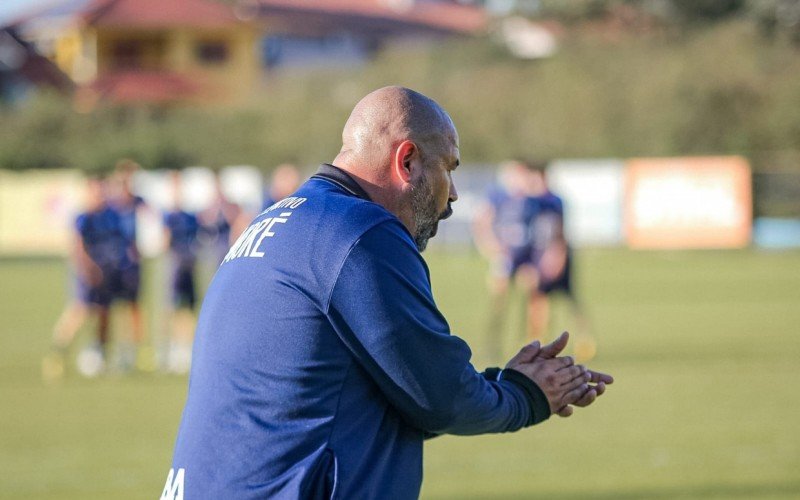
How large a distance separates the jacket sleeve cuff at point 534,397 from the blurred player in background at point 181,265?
11.6 m

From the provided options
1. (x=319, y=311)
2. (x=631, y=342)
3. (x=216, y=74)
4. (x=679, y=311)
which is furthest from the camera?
(x=216, y=74)

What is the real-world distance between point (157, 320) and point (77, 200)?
2005 cm

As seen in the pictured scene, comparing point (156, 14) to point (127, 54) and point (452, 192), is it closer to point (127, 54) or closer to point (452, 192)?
point (127, 54)

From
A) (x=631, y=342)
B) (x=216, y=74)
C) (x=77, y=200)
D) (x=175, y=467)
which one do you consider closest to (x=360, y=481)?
(x=175, y=467)

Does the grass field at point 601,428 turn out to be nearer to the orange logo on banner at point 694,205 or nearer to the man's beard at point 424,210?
the man's beard at point 424,210

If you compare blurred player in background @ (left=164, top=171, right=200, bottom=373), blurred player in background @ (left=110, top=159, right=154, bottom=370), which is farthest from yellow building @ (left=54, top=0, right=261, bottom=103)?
blurred player in background @ (left=110, top=159, right=154, bottom=370)

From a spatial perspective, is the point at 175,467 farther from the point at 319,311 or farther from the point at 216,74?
the point at 216,74

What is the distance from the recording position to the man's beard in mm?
3664

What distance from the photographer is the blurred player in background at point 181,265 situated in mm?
15148

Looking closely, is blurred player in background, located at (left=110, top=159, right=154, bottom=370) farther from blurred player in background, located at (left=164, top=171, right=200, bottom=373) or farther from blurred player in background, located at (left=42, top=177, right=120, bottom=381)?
blurred player in background, located at (left=164, top=171, right=200, bottom=373)

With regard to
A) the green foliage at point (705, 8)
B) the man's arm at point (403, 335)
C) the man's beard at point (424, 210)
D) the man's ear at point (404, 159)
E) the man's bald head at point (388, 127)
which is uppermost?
the green foliage at point (705, 8)

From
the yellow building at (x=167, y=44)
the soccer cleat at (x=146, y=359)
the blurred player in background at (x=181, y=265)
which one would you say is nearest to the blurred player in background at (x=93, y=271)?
the soccer cleat at (x=146, y=359)

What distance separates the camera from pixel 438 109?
371cm

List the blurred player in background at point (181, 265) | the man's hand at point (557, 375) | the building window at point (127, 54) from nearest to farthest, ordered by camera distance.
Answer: the man's hand at point (557, 375) → the blurred player in background at point (181, 265) → the building window at point (127, 54)
